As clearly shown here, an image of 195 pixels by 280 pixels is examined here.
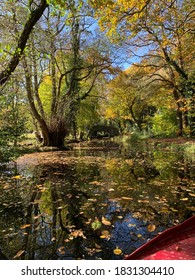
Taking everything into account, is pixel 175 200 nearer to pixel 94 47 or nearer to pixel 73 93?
pixel 73 93

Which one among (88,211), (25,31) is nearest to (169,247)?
(88,211)

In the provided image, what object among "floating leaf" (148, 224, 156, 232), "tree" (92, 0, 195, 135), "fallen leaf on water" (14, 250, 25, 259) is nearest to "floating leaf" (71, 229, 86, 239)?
"fallen leaf on water" (14, 250, 25, 259)

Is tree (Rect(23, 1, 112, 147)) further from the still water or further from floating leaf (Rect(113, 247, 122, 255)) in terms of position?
floating leaf (Rect(113, 247, 122, 255))

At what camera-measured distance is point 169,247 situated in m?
1.71

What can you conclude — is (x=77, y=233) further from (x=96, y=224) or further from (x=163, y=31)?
(x=163, y=31)

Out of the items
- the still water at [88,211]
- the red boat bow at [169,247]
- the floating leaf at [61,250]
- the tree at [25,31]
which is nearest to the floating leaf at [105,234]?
the still water at [88,211]

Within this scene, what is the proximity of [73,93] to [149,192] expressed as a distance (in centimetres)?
1167

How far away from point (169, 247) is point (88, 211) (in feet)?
5.07

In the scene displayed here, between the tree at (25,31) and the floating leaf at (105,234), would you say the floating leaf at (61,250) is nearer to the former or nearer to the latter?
the floating leaf at (105,234)

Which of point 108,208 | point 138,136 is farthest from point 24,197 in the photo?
point 138,136

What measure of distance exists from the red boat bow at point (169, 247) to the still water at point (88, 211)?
418 mm

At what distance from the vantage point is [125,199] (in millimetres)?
3516

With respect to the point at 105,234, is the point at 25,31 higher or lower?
higher

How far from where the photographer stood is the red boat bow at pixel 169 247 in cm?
165
